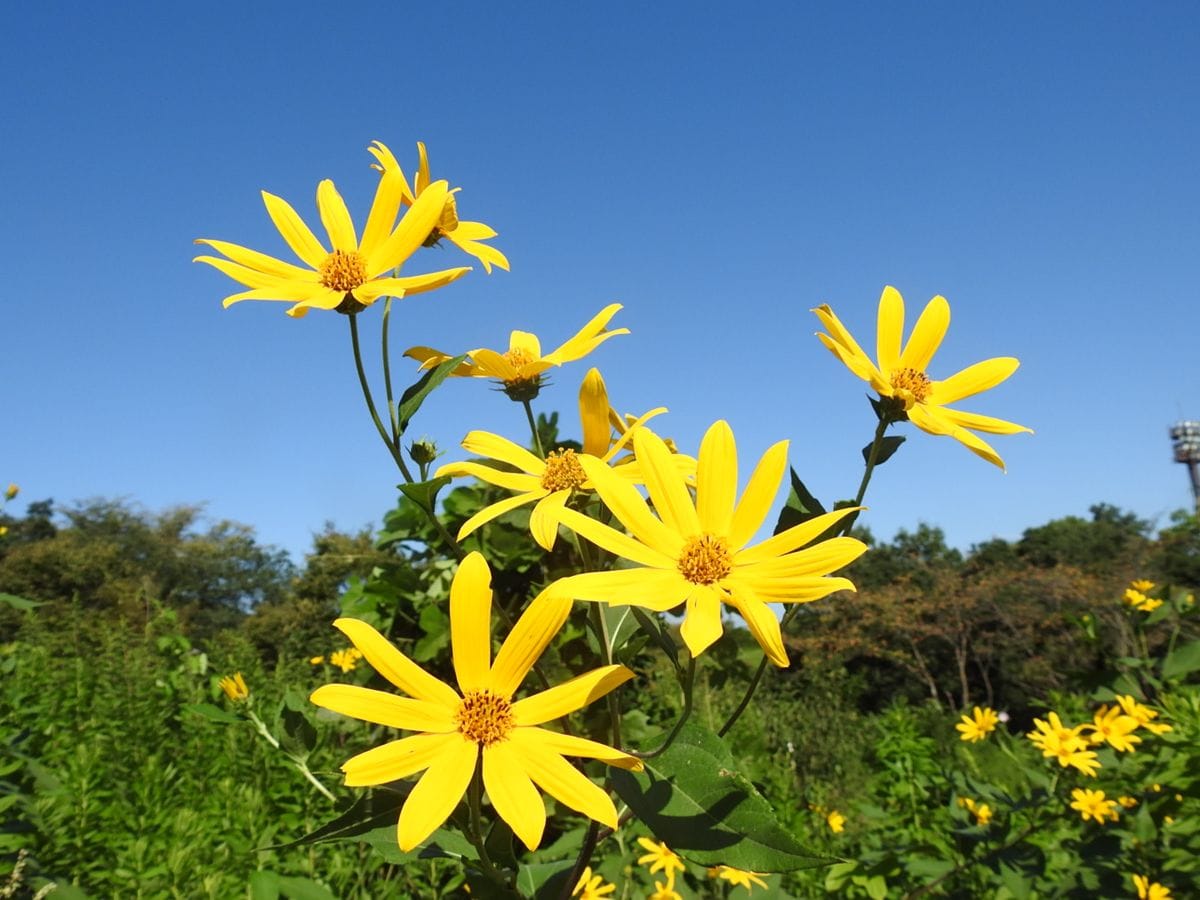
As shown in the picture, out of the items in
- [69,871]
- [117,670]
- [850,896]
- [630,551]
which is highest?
[117,670]

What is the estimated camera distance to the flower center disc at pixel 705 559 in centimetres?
71

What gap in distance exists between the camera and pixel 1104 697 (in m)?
2.56

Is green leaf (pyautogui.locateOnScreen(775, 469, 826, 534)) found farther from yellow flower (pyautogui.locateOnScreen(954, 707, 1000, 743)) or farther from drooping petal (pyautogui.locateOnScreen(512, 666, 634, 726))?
yellow flower (pyautogui.locateOnScreen(954, 707, 1000, 743))

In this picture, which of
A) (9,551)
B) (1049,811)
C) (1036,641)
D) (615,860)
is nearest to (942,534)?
(1036,641)

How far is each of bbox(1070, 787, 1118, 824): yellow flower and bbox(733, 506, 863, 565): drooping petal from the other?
228 cm

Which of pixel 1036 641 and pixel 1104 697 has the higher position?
pixel 1036 641

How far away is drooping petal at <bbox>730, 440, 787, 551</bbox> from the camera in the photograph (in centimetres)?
74

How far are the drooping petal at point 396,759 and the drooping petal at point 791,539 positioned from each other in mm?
270

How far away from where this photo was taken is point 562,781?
0.65 m

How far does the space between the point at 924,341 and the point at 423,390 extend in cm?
51

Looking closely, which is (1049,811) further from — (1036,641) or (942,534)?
(942,534)

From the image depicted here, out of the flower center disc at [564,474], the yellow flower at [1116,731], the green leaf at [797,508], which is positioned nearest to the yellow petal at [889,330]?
the green leaf at [797,508]

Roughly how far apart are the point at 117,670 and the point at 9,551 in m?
23.2

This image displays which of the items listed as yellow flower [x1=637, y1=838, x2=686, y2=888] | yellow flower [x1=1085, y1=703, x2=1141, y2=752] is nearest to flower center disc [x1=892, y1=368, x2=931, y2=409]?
yellow flower [x1=637, y1=838, x2=686, y2=888]
